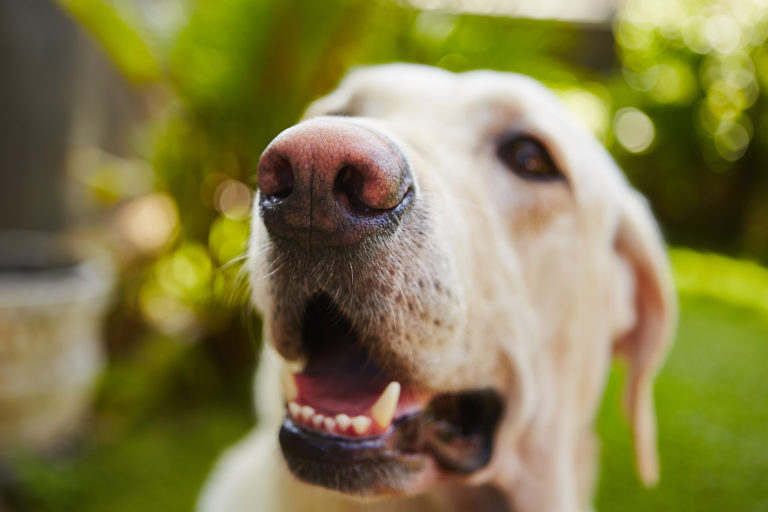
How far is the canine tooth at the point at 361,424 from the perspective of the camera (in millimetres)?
1126

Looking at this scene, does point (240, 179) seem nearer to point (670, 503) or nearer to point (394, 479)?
point (394, 479)

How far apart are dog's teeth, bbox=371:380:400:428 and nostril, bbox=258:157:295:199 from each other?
0.46 meters

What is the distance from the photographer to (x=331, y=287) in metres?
1.04

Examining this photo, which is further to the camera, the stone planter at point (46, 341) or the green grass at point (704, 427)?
the green grass at point (704, 427)

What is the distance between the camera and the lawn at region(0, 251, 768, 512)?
10.4ft

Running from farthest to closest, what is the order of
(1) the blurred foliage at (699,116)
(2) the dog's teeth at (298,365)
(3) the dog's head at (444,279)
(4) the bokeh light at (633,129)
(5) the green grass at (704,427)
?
(4) the bokeh light at (633,129) → (1) the blurred foliage at (699,116) → (5) the green grass at (704,427) → (2) the dog's teeth at (298,365) → (3) the dog's head at (444,279)

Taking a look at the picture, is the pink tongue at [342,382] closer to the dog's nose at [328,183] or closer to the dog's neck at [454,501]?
the dog's nose at [328,183]

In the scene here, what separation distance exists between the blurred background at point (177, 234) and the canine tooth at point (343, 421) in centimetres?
86

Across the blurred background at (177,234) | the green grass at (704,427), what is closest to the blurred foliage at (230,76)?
the blurred background at (177,234)

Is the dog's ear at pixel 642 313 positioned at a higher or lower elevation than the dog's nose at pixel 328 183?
lower

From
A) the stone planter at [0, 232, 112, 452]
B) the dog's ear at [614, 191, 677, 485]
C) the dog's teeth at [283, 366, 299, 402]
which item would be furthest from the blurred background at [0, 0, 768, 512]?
the dog's ear at [614, 191, 677, 485]

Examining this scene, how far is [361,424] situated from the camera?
113cm

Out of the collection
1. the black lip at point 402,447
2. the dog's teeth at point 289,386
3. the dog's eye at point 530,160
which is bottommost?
the black lip at point 402,447

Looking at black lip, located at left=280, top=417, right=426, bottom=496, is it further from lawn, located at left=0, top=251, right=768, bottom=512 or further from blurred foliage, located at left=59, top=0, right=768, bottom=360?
lawn, located at left=0, top=251, right=768, bottom=512
